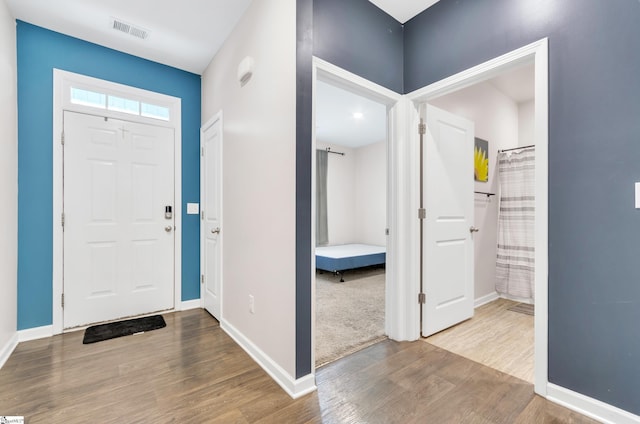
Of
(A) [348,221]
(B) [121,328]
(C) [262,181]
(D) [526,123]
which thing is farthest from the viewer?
(A) [348,221]

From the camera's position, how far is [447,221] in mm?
2602

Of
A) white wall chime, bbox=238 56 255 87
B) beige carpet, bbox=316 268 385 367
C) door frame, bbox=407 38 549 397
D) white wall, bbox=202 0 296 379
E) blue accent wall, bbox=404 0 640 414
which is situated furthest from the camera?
beige carpet, bbox=316 268 385 367

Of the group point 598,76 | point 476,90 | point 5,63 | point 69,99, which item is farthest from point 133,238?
point 476,90

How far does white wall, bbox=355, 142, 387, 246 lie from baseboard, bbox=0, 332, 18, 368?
5.44 m

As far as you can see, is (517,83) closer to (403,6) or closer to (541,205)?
(403,6)

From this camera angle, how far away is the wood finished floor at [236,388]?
5.00 feet

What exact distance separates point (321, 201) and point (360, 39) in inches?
164

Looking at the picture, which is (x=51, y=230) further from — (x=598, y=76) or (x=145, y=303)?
(x=598, y=76)

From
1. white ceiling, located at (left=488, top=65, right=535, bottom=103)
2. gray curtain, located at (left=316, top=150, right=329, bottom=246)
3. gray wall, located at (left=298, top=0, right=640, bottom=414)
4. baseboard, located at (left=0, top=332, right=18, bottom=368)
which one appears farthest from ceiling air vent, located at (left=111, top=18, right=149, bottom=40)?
gray curtain, located at (left=316, top=150, right=329, bottom=246)

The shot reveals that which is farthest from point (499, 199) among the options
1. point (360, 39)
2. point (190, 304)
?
point (190, 304)

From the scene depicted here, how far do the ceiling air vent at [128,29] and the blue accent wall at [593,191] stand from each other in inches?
117

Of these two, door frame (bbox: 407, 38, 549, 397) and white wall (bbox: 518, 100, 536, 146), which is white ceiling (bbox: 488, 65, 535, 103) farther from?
door frame (bbox: 407, 38, 549, 397)

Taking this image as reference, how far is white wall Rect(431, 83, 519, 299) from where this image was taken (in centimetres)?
325

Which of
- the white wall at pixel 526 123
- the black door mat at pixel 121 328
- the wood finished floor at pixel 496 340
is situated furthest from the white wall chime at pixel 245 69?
the white wall at pixel 526 123
